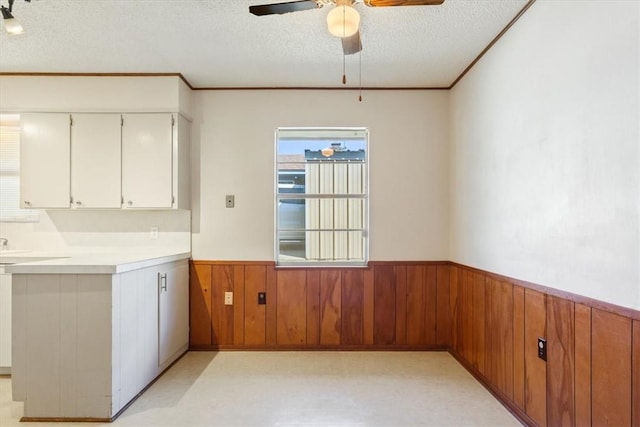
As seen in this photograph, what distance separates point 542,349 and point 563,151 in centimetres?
109

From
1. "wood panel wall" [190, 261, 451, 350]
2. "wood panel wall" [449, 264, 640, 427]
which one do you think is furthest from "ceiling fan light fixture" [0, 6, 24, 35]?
"wood panel wall" [449, 264, 640, 427]

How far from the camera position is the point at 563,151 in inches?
73.9

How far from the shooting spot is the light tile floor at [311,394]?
2.29 meters

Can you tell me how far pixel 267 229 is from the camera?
141 inches

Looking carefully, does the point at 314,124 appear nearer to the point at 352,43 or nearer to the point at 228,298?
the point at 352,43

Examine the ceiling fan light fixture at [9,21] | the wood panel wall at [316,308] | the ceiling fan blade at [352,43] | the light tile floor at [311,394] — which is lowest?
the light tile floor at [311,394]

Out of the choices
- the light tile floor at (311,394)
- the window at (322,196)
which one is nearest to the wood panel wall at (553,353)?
the light tile floor at (311,394)

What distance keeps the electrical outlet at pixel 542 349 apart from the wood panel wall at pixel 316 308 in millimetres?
1464

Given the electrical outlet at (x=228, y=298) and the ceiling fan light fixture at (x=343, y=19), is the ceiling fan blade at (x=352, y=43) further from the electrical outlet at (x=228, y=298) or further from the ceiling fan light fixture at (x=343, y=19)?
the electrical outlet at (x=228, y=298)

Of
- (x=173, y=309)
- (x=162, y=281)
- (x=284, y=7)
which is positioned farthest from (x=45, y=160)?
(x=284, y=7)

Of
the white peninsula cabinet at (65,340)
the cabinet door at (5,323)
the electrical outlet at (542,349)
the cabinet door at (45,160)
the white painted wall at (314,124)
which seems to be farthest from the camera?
the white painted wall at (314,124)

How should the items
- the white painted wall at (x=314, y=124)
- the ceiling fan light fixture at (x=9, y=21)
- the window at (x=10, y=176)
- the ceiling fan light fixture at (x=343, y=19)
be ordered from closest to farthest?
the ceiling fan light fixture at (x=343, y=19) → the ceiling fan light fixture at (x=9, y=21) → the window at (x=10, y=176) → the white painted wall at (x=314, y=124)

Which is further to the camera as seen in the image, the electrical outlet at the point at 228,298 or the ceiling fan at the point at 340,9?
the electrical outlet at the point at 228,298

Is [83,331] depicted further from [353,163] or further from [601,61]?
[601,61]
